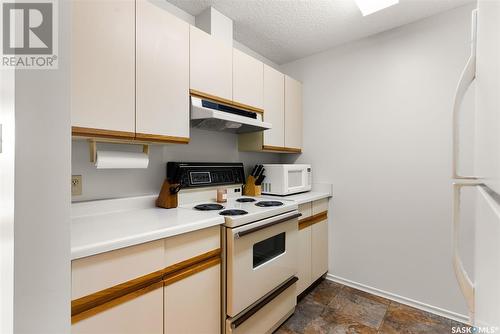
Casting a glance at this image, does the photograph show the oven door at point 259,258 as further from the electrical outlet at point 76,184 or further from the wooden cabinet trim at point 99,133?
the electrical outlet at point 76,184

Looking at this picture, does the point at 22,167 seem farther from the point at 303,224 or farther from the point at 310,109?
the point at 310,109

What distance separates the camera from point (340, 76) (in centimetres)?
240

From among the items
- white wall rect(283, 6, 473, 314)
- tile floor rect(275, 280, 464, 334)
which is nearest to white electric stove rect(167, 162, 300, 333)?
tile floor rect(275, 280, 464, 334)

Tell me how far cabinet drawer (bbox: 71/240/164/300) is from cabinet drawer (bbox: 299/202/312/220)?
4.24 ft

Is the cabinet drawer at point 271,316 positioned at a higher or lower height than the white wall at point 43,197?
lower

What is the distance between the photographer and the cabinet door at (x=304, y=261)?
2.03 m

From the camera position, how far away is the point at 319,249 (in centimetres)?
231

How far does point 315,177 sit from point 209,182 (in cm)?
121

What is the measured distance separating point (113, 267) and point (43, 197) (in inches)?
25.1

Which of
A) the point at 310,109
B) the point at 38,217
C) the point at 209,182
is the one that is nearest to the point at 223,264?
the point at 209,182

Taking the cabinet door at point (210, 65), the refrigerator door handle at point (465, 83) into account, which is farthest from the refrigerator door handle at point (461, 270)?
the cabinet door at point (210, 65)

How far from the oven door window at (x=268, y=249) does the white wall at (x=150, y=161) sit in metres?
0.83

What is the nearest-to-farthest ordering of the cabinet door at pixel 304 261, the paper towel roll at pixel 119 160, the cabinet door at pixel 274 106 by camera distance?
the paper towel roll at pixel 119 160, the cabinet door at pixel 304 261, the cabinet door at pixel 274 106

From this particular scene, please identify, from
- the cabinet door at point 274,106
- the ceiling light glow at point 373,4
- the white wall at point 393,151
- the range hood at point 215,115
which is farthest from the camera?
the cabinet door at point 274,106
